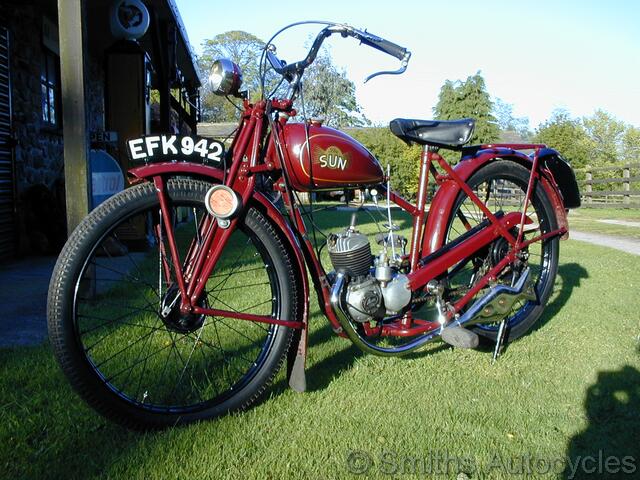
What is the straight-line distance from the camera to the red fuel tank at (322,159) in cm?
244

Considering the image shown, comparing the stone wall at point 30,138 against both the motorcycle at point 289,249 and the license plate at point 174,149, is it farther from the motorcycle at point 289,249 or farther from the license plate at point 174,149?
the license plate at point 174,149

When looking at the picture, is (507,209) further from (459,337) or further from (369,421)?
(369,421)

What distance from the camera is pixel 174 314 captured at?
2275 millimetres

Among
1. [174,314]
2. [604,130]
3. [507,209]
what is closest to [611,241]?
[507,209]

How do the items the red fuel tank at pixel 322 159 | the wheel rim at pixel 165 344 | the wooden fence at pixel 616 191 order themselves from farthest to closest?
1. the wooden fence at pixel 616 191
2. the red fuel tank at pixel 322 159
3. the wheel rim at pixel 165 344

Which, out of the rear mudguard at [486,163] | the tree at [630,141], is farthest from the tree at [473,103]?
the rear mudguard at [486,163]

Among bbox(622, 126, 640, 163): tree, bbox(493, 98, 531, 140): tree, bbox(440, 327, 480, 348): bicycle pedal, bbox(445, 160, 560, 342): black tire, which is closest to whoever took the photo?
bbox(440, 327, 480, 348): bicycle pedal

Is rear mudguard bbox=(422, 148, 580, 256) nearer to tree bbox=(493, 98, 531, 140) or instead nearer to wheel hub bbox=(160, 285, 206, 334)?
wheel hub bbox=(160, 285, 206, 334)

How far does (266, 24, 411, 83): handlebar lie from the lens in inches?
98.0

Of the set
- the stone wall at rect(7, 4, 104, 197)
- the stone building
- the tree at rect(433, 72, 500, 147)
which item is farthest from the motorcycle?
the tree at rect(433, 72, 500, 147)

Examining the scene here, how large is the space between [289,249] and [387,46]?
0.99m

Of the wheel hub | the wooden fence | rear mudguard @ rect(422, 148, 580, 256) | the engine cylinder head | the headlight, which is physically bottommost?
the wooden fence

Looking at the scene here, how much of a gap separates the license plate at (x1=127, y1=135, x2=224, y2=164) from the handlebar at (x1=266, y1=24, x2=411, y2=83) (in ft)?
1.57

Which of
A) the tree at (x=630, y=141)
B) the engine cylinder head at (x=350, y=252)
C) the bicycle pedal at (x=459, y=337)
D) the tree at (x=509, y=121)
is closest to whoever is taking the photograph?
the engine cylinder head at (x=350, y=252)
